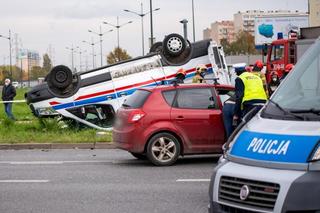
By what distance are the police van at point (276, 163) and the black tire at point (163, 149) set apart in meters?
6.05

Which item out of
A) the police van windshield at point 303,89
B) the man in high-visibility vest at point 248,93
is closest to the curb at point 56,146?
the man in high-visibility vest at point 248,93

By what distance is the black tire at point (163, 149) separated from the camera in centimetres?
1127

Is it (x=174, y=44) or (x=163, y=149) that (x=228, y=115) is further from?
(x=174, y=44)

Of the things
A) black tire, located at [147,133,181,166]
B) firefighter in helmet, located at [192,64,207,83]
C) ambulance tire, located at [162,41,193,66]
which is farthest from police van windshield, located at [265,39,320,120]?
ambulance tire, located at [162,41,193,66]

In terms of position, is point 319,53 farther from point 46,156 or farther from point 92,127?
point 92,127

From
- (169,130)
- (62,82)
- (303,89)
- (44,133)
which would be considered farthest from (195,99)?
(62,82)

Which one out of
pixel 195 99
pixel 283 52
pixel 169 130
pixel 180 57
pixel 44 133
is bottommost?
pixel 44 133

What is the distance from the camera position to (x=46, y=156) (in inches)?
538

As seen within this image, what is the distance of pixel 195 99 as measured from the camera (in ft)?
37.8

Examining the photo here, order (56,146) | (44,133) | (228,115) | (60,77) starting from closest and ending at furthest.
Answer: (228,115) < (56,146) < (44,133) < (60,77)

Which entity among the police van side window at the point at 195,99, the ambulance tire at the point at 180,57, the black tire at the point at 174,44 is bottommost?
the police van side window at the point at 195,99

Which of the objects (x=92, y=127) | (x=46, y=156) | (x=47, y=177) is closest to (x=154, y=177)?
(x=47, y=177)

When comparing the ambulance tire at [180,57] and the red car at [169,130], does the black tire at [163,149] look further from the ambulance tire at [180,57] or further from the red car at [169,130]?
the ambulance tire at [180,57]

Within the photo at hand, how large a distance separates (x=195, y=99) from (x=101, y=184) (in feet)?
8.93
